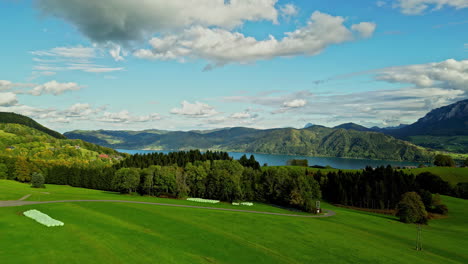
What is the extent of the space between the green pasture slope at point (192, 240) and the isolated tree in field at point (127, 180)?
1453 inches

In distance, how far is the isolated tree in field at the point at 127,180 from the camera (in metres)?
101

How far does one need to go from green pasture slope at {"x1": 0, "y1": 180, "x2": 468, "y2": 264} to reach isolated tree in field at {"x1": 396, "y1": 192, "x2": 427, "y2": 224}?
1748 centimetres

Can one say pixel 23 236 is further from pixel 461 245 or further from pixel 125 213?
pixel 461 245

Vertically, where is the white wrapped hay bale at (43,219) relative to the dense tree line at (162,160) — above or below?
below

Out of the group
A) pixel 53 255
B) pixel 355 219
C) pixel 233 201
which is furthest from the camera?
pixel 233 201

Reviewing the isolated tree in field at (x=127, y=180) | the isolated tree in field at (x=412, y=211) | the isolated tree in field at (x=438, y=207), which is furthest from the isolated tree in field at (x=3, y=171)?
the isolated tree in field at (x=438, y=207)

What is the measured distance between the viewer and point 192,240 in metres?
40.1

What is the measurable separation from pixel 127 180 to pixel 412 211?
94717 mm

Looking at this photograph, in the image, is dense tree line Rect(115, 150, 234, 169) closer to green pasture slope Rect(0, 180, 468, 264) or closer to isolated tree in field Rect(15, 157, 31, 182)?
isolated tree in field Rect(15, 157, 31, 182)

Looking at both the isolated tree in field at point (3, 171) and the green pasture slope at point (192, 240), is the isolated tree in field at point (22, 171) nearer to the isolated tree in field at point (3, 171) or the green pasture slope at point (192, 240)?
the isolated tree in field at point (3, 171)

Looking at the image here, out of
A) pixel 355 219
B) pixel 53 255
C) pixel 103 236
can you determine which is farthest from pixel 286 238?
pixel 355 219

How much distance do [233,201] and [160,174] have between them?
1140 inches

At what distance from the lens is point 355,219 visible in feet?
267

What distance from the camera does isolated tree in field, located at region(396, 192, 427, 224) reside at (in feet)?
289
